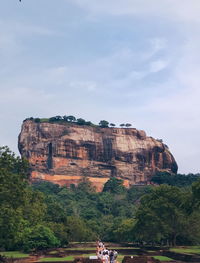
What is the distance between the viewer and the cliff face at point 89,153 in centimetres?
14638

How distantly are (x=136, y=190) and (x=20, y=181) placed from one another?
9932cm

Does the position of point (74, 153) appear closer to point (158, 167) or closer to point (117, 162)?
point (117, 162)

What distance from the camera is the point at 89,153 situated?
493 ft

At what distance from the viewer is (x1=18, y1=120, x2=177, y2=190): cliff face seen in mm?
146375

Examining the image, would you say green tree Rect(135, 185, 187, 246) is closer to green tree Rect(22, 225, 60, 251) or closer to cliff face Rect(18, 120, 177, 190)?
green tree Rect(22, 225, 60, 251)

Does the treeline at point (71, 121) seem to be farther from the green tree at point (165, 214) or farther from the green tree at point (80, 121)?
the green tree at point (165, 214)

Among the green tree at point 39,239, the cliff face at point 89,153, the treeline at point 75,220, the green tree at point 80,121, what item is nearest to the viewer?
the treeline at point 75,220

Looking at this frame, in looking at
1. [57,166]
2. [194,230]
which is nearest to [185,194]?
[194,230]

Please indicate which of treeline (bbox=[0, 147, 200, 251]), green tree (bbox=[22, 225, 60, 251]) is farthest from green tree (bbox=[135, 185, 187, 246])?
green tree (bbox=[22, 225, 60, 251])

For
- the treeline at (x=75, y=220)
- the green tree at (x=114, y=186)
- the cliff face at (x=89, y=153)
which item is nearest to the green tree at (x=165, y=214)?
the treeline at (x=75, y=220)

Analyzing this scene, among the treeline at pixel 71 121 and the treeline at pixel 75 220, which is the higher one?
the treeline at pixel 71 121

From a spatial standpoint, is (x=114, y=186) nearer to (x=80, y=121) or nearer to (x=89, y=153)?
(x=89, y=153)

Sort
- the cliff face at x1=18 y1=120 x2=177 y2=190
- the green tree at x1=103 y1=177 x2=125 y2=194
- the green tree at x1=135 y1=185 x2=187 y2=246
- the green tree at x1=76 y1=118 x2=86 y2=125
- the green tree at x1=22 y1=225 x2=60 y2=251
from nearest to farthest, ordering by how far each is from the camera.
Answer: the green tree at x1=22 y1=225 x2=60 y2=251
the green tree at x1=135 y1=185 x2=187 y2=246
the green tree at x1=103 y1=177 x2=125 y2=194
the cliff face at x1=18 y1=120 x2=177 y2=190
the green tree at x1=76 y1=118 x2=86 y2=125

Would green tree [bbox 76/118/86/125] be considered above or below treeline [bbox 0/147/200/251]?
above
